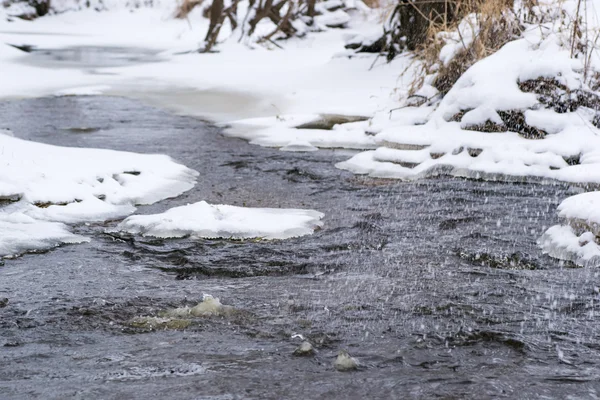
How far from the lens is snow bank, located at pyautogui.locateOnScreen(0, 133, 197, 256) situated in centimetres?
539

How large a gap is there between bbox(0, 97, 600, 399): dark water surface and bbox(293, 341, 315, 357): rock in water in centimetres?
6

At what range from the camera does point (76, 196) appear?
6105 millimetres

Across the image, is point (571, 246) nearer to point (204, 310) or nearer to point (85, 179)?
point (204, 310)

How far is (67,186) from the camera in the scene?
6234mm

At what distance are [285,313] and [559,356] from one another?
129 cm

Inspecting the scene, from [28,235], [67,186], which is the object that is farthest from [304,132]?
[28,235]

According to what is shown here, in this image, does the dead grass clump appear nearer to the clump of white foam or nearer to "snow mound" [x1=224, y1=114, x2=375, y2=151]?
"snow mound" [x1=224, y1=114, x2=375, y2=151]

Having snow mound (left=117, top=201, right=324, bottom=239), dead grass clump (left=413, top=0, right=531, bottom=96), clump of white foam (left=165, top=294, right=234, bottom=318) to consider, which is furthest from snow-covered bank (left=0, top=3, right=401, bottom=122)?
clump of white foam (left=165, top=294, right=234, bottom=318)

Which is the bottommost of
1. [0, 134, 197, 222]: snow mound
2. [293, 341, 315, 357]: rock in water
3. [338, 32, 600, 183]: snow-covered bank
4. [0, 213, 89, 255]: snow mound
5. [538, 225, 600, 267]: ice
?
[0, 213, 89, 255]: snow mound

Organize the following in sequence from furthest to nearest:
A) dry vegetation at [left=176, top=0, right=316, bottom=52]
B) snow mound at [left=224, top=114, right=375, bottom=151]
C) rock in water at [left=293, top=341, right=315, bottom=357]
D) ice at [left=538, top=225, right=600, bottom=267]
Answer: dry vegetation at [left=176, top=0, right=316, bottom=52]
snow mound at [left=224, top=114, right=375, bottom=151]
ice at [left=538, top=225, right=600, bottom=267]
rock in water at [left=293, top=341, right=315, bottom=357]

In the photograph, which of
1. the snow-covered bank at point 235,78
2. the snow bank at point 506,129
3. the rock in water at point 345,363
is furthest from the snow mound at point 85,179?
the snow-covered bank at point 235,78

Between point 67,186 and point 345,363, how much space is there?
11.6 feet

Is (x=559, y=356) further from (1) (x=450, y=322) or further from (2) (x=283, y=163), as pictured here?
(2) (x=283, y=163)

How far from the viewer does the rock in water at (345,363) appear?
11.1 ft
